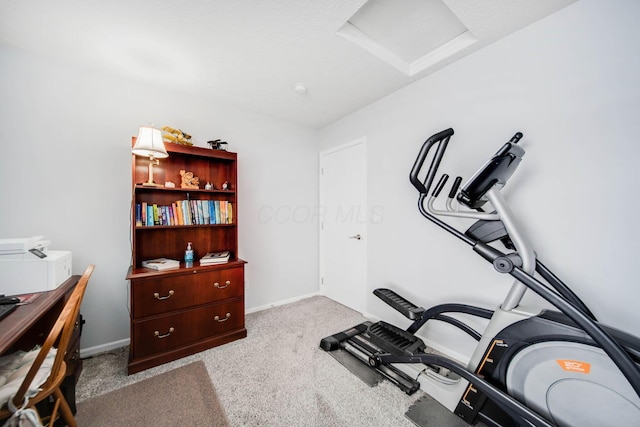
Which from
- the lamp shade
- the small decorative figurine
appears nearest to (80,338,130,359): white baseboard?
the small decorative figurine

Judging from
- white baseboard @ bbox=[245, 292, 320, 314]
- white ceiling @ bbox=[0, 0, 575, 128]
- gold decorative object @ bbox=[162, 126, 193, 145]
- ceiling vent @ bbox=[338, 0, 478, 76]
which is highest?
ceiling vent @ bbox=[338, 0, 478, 76]

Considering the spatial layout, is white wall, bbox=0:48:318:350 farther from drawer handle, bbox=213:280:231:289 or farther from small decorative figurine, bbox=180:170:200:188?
drawer handle, bbox=213:280:231:289

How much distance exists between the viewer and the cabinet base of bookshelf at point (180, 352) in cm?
177

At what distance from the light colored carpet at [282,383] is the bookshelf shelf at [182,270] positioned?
0.44ft

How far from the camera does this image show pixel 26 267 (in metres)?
1.40

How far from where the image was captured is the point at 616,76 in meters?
1.30

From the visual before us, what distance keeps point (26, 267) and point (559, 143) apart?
3.43 m

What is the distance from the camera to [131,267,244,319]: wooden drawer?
1.80m

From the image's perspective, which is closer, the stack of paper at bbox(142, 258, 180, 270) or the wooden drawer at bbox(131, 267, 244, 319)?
the wooden drawer at bbox(131, 267, 244, 319)

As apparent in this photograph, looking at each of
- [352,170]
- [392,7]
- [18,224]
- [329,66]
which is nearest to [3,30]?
[18,224]

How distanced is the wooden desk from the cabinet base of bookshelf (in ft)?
1.19

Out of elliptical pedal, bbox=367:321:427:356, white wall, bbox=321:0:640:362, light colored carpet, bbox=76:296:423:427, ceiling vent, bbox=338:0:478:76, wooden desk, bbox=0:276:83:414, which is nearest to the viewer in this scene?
wooden desk, bbox=0:276:83:414

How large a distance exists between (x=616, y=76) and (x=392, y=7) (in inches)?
53.7

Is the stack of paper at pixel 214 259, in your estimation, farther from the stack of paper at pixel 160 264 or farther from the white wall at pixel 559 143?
the white wall at pixel 559 143
